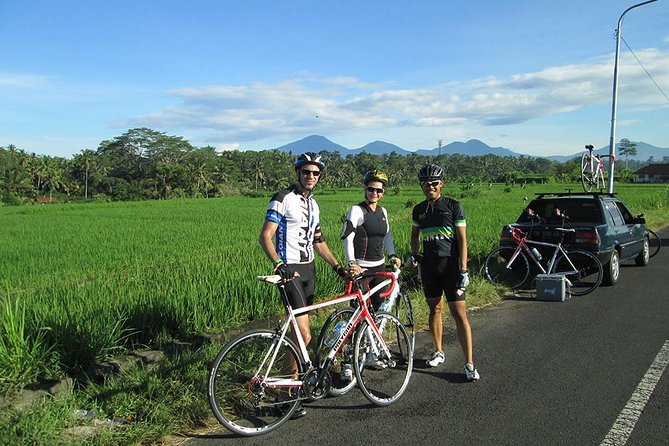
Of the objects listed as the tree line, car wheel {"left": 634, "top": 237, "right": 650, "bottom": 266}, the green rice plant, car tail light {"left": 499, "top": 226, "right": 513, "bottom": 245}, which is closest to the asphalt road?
the green rice plant

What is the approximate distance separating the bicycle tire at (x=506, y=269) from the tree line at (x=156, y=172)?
50.8 m

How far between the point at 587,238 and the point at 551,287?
1224 millimetres

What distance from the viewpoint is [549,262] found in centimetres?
787

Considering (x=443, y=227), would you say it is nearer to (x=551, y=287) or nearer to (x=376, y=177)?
(x=376, y=177)

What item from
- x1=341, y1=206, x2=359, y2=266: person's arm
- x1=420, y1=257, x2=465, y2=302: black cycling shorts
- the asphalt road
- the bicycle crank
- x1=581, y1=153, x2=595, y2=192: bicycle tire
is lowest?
the asphalt road

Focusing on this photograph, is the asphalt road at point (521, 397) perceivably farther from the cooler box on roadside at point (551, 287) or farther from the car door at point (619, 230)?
the car door at point (619, 230)

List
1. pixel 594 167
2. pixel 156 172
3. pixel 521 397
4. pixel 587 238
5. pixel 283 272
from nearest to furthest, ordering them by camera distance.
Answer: pixel 283 272 < pixel 521 397 < pixel 587 238 < pixel 594 167 < pixel 156 172

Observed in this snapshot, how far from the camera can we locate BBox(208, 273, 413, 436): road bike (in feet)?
10.9

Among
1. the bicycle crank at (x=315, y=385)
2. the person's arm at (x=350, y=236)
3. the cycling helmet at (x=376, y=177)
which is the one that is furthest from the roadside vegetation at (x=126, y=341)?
the cycling helmet at (x=376, y=177)

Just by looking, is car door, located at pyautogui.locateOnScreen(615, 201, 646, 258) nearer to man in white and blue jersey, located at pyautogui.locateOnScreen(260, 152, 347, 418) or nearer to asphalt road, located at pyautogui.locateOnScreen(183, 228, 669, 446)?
asphalt road, located at pyautogui.locateOnScreen(183, 228, 669, 446)

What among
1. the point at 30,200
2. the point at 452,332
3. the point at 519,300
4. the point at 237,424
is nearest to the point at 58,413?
the point at 237,424

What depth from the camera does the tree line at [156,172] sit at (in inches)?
2434

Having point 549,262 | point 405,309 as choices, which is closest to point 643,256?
point 549,262

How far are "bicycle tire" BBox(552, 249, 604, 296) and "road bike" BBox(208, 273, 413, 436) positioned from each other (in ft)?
15.7
